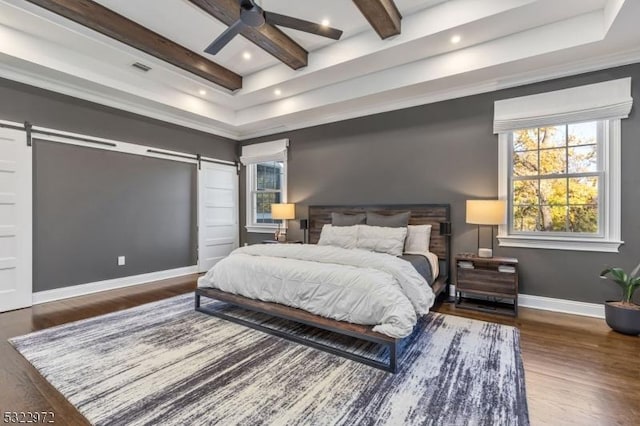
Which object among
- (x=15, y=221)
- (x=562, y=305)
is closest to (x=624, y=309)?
(x=562, y=305)

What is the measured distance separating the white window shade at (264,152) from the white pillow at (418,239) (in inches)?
110

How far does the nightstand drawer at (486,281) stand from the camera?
130 inches

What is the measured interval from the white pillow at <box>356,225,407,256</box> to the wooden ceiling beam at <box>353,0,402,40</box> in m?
2.26

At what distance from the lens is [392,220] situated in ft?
13.6

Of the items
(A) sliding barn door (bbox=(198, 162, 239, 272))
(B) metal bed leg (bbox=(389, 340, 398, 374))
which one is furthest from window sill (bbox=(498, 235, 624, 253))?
(A) sliding barn door (bbox=(198, 162, 239, 272))

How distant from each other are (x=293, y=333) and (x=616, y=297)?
3.40 meters

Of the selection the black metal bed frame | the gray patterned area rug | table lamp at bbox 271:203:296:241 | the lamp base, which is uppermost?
table lamp at bbox 271:203:296:241

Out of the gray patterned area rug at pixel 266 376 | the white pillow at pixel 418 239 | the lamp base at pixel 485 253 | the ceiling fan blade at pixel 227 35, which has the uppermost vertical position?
the ceiling fan blade at pixel 227 35

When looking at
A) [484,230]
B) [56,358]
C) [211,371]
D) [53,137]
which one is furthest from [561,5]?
[53,137]

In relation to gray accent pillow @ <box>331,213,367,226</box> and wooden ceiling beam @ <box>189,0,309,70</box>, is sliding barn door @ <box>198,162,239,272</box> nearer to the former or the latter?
gray accent pillow @ <box>331,213,367,226</box>

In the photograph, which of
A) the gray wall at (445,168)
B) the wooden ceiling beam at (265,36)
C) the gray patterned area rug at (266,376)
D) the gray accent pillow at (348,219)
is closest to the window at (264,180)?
the gray wall at (445,168)

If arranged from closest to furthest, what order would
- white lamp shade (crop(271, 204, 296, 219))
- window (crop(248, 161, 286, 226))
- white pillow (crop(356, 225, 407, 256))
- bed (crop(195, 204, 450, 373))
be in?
1. bed (crop(195, 204, 450, 373))
2. white pillow (crop(356, 225, 407, 256))
3. white lamp shade (crop(271, 204, 296, 219))
4. window (crop(248, 161, 286, 226))

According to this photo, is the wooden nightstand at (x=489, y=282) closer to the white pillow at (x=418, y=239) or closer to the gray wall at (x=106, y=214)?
the white pillow at (x=418, y=239)

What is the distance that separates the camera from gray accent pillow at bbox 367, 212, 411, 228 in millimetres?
4090
